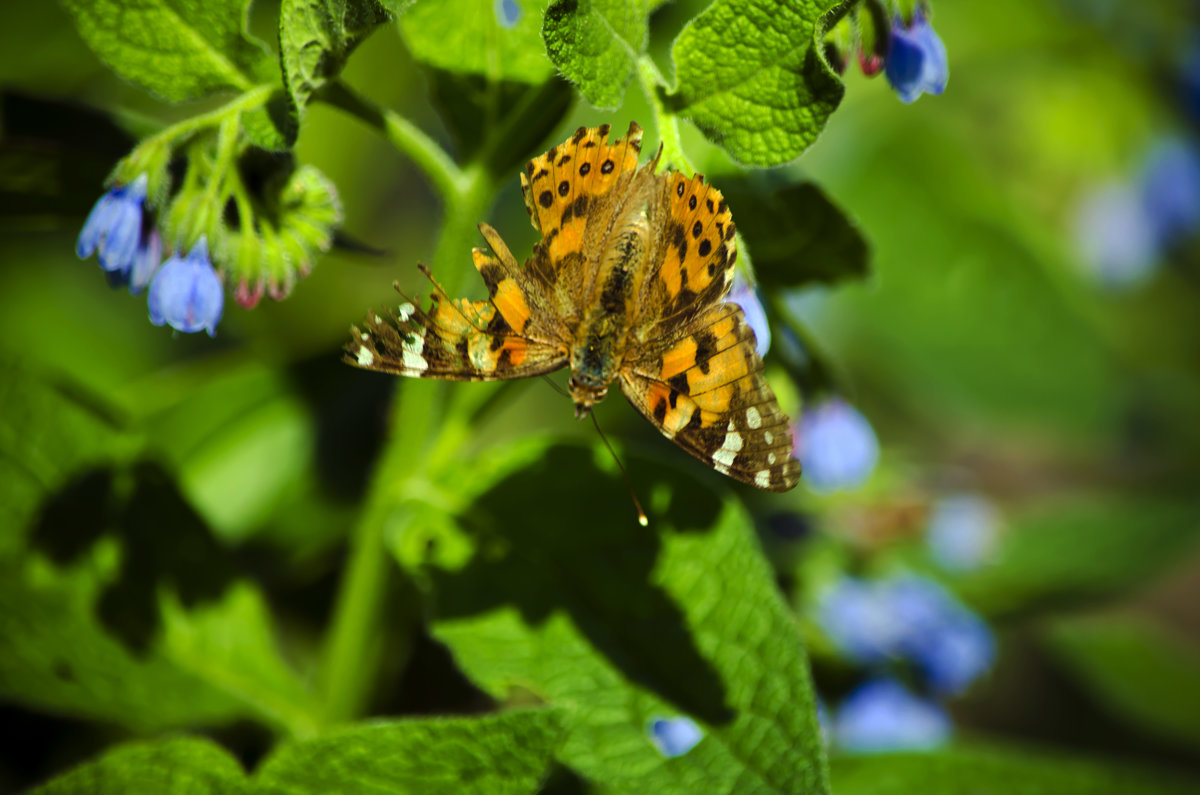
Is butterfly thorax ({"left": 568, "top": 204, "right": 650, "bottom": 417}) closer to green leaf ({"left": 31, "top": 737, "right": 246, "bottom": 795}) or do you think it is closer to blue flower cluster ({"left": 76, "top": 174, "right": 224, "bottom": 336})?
blue flower cluster ({"left": 76, "top": 174, "right": 224, "bottom": 336})

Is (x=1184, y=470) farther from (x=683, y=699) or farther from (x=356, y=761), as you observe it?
(x=356, y=761)

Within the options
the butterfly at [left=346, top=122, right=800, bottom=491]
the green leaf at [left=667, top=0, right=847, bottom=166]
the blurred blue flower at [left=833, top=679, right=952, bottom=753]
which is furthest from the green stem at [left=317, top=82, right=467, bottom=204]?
the blurred blue flower at [left=833, top=679, right=952, bottom=753]

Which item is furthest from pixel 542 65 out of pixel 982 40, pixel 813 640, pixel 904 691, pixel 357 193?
pixel 982 40

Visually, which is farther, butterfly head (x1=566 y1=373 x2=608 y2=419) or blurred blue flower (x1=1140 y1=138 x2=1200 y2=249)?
blurred blue flower (x1=1140 y1=138 x2=1200 y2=249)

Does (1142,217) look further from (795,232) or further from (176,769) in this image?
(176,769)

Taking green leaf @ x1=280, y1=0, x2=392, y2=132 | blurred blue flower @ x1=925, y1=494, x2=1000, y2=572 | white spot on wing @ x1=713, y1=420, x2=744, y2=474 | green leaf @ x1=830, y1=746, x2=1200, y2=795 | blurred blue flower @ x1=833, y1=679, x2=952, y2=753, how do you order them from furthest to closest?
blurred blue flower @ x1=925, y1=494, x2=1000, y2=572
blurred blue flower @ x1=833, y1=679, x2=952, y2=753
green leaf @ x1=830, y1=746, x2=1200, y2=795
white spot on wing @ x1=713, y1=420, x2=744, y2=474
green leaf @ x1=280, y1=0, x2=392, y2=132

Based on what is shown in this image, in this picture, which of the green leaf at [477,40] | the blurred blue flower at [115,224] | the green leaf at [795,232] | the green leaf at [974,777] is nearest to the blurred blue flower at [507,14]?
the green leaf at [477,40]

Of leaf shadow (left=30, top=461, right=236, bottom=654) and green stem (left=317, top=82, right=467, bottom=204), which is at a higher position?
green stem (left=317, top=82, right=467, bottom=204)
